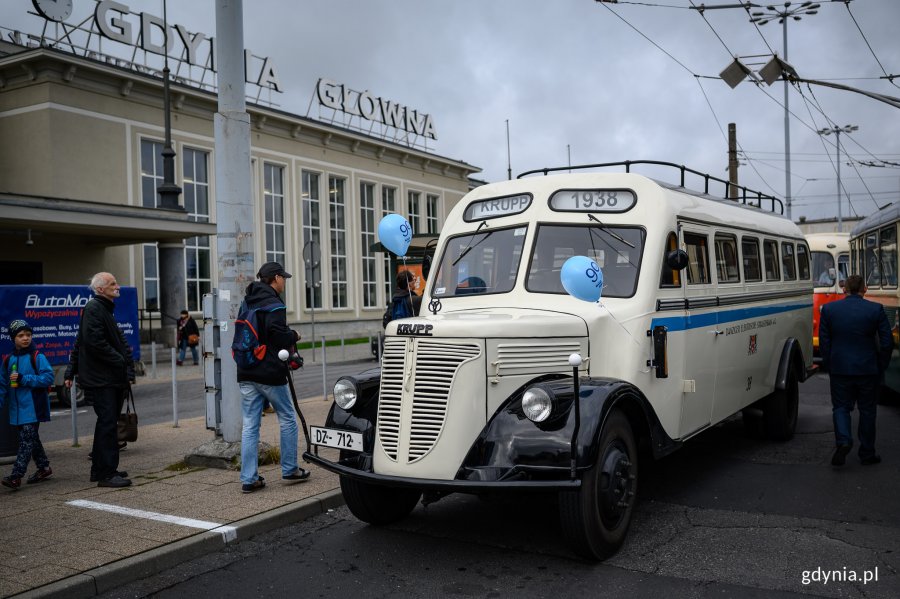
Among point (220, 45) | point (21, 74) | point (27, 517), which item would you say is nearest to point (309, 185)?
point (21, 74)

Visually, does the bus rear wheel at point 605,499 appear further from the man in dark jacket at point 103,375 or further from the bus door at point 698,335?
the man in dark jacket at point 103,375

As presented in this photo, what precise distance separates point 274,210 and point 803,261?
85.8 feet

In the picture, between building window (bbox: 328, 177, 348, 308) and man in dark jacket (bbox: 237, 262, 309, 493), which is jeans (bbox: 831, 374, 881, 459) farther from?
building window (bbox: 328, 177, 348, 308)

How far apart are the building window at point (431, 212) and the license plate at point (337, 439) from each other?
1487 inches

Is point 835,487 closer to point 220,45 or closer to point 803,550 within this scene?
point 803,550

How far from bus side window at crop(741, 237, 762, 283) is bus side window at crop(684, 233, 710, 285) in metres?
1.23

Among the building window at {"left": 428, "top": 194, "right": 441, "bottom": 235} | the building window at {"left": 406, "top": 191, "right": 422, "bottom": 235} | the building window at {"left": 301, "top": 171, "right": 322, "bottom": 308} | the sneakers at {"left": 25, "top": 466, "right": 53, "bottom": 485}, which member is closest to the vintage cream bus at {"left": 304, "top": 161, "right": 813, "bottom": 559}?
the sneakers at {"left": 25, "top": 466, "right": 53, "bottom": 485}

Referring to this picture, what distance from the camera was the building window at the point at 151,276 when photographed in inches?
1111

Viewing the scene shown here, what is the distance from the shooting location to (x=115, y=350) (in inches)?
297

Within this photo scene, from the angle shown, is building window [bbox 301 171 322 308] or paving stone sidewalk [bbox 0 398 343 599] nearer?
paving stone sidewalk [bbox 0 398 343 599]

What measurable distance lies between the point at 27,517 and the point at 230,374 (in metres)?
2.30

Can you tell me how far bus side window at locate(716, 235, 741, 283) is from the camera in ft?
25.2

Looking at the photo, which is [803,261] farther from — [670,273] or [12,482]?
[12,482]

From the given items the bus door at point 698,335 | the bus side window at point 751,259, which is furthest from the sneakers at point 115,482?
the bus side window at point 751,259
